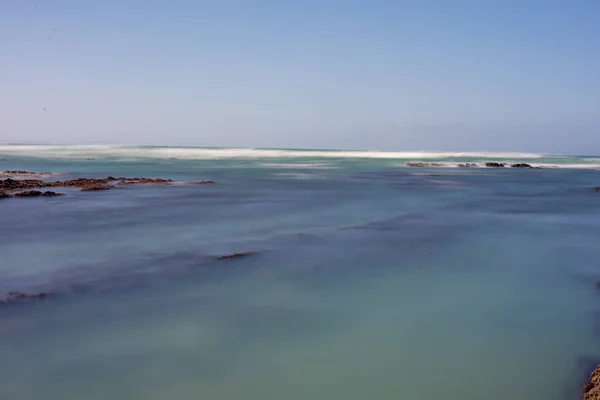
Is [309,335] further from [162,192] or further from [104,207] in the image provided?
[162,192]

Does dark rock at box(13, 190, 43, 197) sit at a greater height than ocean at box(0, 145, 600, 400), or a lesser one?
greater

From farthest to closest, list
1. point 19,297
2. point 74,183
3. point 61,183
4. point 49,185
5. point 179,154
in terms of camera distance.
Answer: point 179,154 < point 74,183 < point 61,183 < point 49,185 < point 19,297

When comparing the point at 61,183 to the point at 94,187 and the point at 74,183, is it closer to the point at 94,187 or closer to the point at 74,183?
the point at 74,183

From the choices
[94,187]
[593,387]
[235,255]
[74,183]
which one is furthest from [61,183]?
[593,387]

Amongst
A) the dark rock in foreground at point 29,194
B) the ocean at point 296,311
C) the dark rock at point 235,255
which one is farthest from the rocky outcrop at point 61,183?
the dark rock at point 235,255

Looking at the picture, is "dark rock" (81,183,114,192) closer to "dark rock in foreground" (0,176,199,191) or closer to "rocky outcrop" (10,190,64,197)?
"dark rock in foreground" (0,176,199,191)

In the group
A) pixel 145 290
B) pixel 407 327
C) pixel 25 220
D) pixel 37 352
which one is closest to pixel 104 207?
pixel 25 220

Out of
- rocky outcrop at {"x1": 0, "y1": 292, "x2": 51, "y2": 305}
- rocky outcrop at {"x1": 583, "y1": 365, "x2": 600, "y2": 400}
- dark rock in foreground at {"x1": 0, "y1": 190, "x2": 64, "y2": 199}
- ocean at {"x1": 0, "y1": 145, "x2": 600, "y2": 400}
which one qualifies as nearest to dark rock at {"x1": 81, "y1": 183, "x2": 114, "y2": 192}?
dark rock in foreground at {"x1": 0, "y1": 190, "x2": 64, "y2": 199}
